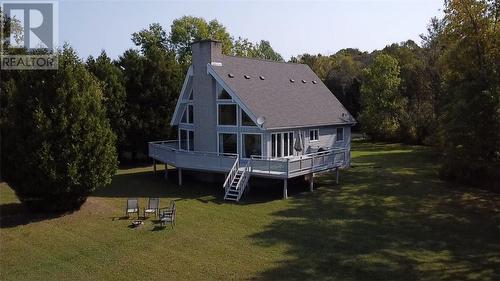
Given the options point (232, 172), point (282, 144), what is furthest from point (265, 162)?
point (282, 144)

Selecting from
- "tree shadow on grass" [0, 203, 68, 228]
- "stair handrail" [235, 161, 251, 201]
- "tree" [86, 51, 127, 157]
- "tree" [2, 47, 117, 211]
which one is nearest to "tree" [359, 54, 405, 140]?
"tree" [86, 51, 127, 157]

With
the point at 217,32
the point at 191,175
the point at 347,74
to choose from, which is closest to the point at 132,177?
the point at 191,175

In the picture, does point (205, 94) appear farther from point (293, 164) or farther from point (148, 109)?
point (148, 109)

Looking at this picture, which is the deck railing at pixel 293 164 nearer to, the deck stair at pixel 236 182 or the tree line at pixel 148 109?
the deck stair at pixel 236 182

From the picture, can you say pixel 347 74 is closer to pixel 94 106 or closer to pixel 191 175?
pixel 191 175

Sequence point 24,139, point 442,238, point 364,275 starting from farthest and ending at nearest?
point 24,139 < point 442,238 < point 364,275

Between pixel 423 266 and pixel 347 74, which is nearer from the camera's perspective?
pixel 423 266

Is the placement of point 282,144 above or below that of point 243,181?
above
